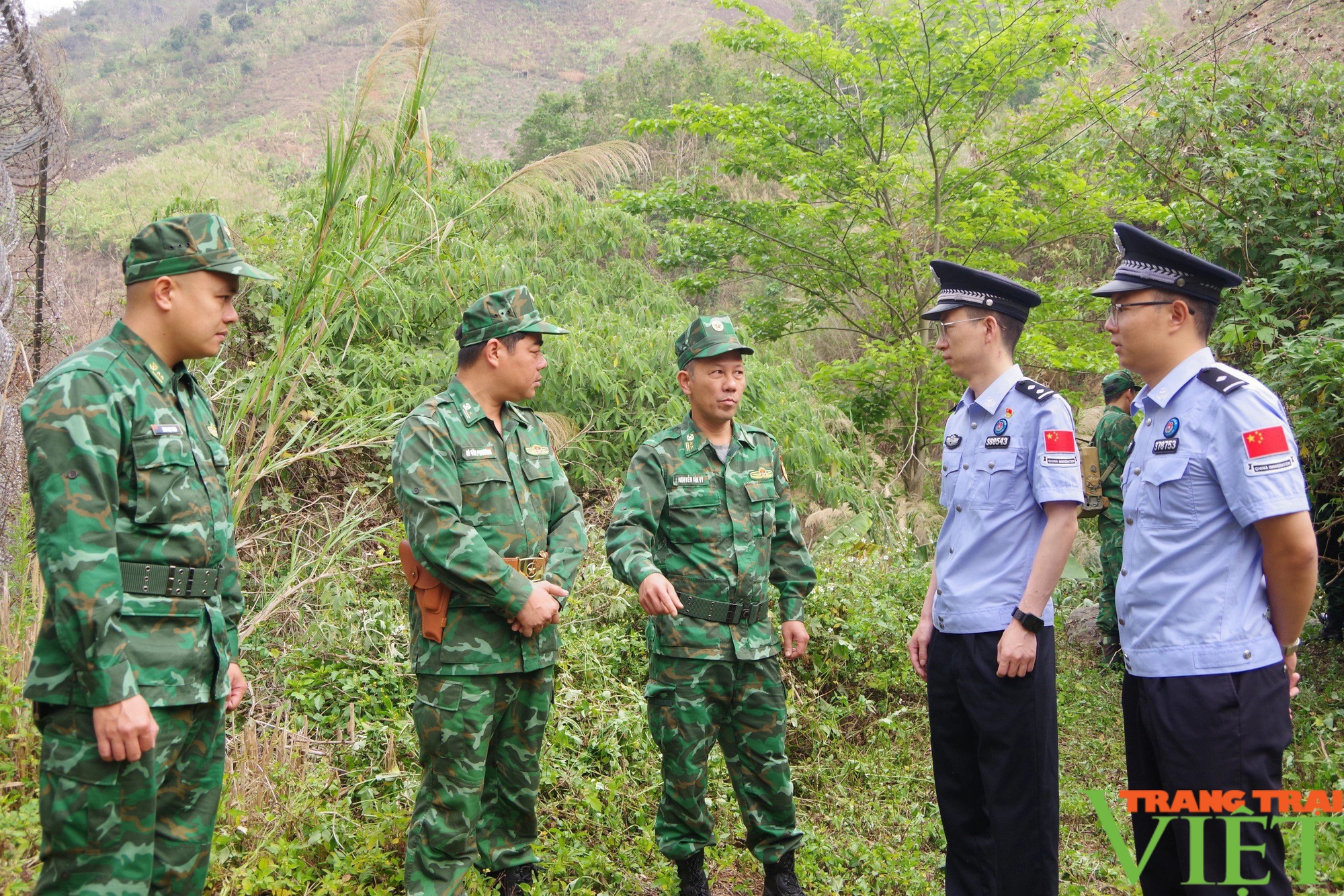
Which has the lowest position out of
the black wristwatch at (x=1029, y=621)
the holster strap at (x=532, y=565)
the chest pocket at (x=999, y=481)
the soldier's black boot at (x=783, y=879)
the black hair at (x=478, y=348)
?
the soldier's black boot at (x=783, y=879)

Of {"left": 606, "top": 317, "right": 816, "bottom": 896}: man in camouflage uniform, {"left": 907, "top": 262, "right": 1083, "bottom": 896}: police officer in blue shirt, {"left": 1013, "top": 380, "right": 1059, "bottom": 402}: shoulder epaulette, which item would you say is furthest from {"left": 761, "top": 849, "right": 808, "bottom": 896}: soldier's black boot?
{"left": 1013, "top": 380, "right": 1059, "bottom": 402}: shoulder epaulette

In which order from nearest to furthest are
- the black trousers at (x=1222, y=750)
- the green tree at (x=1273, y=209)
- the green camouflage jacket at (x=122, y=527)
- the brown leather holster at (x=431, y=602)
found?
the green camouflage jacket at (x=122, y=527) → the black trousers at (x=1222, y=750) → the brown leather holster at (x=431, y=602) → the green tree at (x=1273, y=209)

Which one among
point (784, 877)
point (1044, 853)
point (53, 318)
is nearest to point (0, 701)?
point (784, 877)

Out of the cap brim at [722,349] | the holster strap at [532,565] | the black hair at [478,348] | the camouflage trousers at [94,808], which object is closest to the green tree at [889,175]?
the cap brim at [722,349]

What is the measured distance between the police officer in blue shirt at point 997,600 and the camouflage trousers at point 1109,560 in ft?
12.0

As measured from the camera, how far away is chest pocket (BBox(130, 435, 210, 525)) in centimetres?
234

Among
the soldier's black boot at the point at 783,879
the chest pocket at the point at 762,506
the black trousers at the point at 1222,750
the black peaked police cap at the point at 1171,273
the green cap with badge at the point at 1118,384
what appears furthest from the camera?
the green cap with badge at the point at 1118,384

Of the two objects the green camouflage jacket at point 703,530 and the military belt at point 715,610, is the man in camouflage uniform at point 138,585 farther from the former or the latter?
the military belt at point 715,610

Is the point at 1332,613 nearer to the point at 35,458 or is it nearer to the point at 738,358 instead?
the point at 738,358

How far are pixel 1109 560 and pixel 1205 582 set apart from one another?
433 centimetres

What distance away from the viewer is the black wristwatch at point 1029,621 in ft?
9.02

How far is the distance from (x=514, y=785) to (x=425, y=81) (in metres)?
3.15

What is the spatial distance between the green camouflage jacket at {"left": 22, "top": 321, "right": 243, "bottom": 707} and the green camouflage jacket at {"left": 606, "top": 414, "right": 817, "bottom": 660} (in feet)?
4.41

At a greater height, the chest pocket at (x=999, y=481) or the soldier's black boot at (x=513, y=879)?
the chest pocket at (x=999, y=481)
